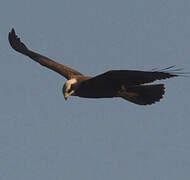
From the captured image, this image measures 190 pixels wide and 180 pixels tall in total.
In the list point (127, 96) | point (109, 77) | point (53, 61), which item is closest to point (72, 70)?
point (53, 61)

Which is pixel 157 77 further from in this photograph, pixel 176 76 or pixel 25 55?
pixel 25 55

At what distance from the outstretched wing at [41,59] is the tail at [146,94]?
4.10ft

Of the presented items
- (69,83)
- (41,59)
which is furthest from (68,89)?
(41,59)

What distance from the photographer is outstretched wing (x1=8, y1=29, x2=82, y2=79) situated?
40.6 ft

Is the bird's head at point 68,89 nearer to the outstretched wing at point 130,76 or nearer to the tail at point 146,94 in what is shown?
the outstretched wing at point 130,76

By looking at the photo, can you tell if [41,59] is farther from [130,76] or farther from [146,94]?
[130,76]

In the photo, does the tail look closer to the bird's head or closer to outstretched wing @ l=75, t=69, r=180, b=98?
outstretched wing @ l=75, t=69, r=180, b=98

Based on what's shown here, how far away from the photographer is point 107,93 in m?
10.8

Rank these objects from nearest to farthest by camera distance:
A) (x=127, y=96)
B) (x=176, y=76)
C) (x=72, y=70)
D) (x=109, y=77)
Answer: (x=176, y=76)
(x=109, y=77)
(x=127, y=96)
(x=72, y=70)

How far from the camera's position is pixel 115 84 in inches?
414

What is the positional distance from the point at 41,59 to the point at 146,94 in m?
2.58

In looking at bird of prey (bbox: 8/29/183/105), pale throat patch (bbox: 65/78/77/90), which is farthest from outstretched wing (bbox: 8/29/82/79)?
pale throat patch (bbox: 65/78/77/90)

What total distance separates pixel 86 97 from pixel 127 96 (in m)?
0.97

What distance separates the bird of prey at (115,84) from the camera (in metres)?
9.84
